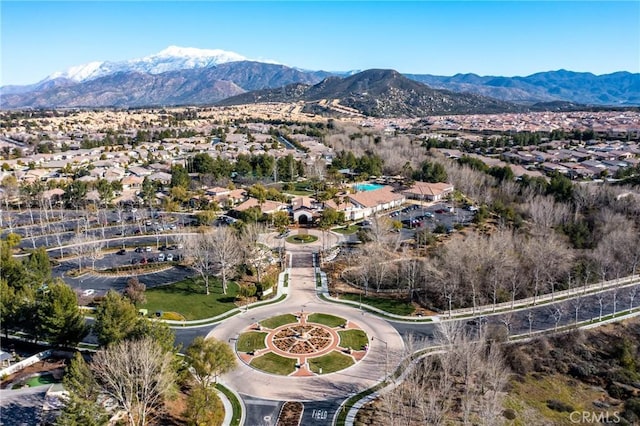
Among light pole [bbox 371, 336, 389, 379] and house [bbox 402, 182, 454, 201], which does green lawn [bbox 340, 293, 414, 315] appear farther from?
house [bbox 402, 182, 454, 201]

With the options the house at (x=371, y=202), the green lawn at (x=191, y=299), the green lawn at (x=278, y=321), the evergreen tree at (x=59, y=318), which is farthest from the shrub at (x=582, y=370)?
the house at (x=371, y=202)

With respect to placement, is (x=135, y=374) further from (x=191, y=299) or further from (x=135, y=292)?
(x=191, y=299)

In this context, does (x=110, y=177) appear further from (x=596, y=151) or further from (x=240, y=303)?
(x=596, y=151)

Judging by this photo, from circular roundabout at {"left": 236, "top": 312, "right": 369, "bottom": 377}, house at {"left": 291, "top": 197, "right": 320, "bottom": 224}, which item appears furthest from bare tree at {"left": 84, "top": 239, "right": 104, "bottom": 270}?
house at {"left": 291, "top": 197, "right": 320, "bottom": 224}

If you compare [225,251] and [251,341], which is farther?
[225,251]

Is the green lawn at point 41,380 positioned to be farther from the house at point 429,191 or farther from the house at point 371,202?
the house at point 429,191

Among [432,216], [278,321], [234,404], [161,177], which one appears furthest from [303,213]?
[234,404]

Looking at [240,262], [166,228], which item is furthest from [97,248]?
[240,262]
